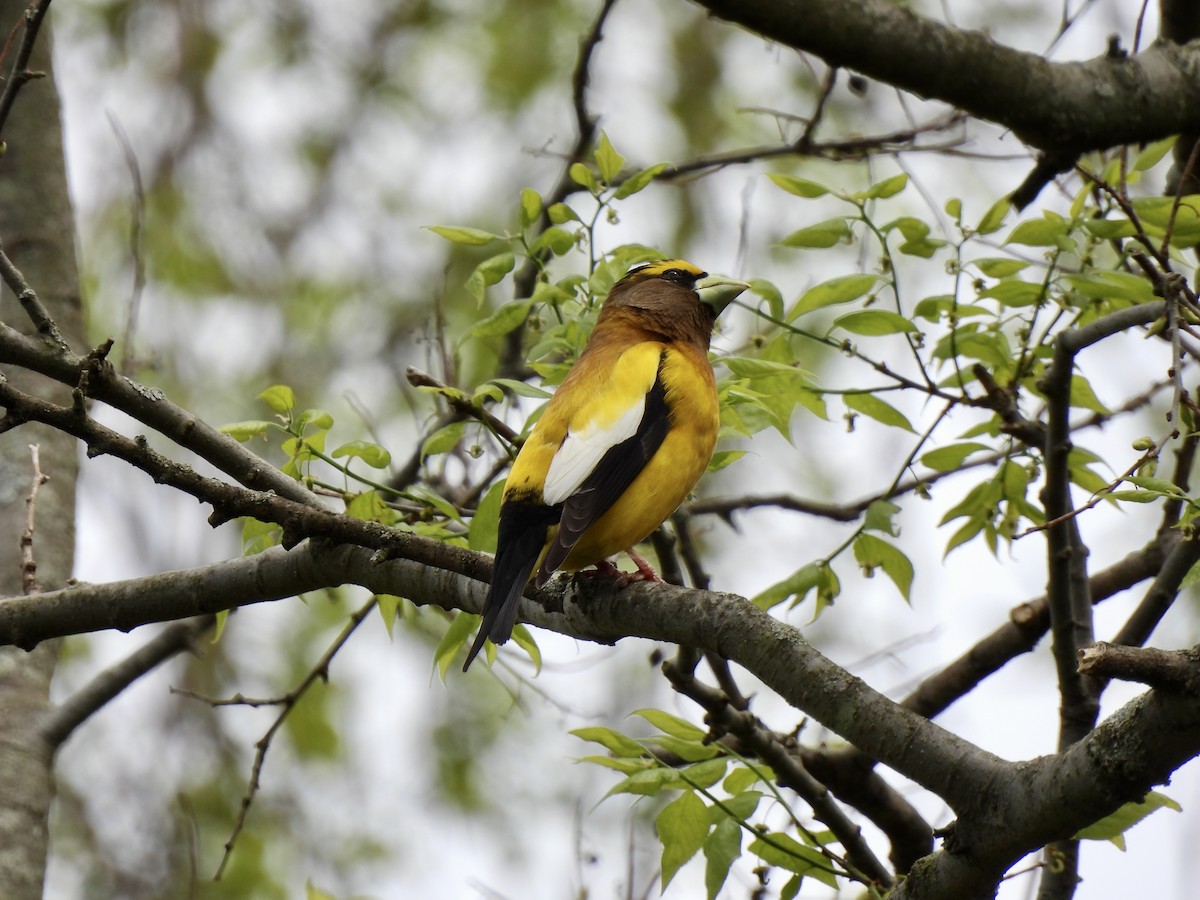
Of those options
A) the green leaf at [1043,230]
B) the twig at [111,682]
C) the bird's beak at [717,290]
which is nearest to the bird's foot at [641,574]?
the bird's beak at [717,290]

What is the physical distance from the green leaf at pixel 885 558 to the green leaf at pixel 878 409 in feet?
1.22

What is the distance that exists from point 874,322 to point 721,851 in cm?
164

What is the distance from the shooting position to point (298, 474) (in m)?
4.07

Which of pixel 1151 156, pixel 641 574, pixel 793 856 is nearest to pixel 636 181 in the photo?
pixel 641 574

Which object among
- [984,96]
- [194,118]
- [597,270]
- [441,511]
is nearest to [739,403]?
[597,270]

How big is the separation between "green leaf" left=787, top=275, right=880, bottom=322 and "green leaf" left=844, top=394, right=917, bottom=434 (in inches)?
13.6


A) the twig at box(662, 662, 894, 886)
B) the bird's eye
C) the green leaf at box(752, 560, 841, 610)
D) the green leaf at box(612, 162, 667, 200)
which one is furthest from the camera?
the bird's eye

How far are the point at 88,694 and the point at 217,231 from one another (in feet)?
20.7

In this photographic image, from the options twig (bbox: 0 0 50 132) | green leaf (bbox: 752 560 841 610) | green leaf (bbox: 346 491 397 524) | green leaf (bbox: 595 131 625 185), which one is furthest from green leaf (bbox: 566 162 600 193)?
twig (bbox: 0 0 50 132)

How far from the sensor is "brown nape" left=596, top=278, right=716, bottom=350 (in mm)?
5102

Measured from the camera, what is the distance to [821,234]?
13.1 feet

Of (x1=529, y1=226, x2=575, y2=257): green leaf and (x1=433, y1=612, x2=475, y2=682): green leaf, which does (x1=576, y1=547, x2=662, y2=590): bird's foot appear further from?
(x1=529, y1=226, x2=575, y2=257): green leaf

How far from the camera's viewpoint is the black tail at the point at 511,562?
3428 millimetres

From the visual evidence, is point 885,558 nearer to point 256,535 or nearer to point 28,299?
point 256,535
